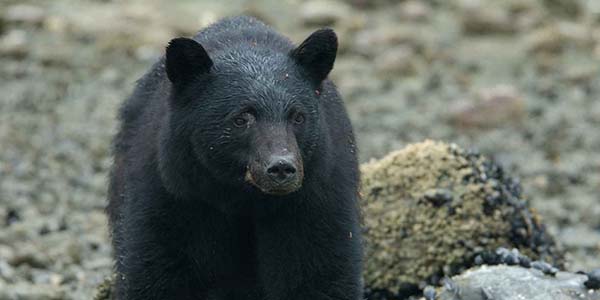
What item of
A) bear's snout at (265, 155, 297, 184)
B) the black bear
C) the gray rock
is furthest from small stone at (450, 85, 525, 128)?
bear's snout at (265, 155, 297, 184)

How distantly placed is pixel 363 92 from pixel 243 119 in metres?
10.1

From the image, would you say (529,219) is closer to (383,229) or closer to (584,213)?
(383,229)

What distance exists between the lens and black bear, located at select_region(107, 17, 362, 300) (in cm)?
526

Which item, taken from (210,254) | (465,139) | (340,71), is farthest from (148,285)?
(340,71)

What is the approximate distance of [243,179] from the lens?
5234mm

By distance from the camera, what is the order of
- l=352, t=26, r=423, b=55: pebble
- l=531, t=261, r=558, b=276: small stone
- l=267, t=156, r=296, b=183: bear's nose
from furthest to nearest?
l=352, t=26, r=423, b=55: pebble
l=531, t=261, r=558, b=276: small stone
l=267, t=156, r=296, b=183: bear's nose

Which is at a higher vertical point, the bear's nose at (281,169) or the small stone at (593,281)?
the small stone at (593,281)

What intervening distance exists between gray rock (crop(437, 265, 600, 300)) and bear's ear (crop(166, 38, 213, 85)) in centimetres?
197

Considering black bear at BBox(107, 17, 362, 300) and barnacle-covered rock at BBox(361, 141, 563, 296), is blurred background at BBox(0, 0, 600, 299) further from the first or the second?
black bear at BBox(107, 17, 362, 300)

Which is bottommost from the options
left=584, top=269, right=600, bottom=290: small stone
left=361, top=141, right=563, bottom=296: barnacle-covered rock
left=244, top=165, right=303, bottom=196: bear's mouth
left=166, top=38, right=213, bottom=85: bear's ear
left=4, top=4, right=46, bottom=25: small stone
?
left=244, top=165, right=303, bottom=196: bear's mouth

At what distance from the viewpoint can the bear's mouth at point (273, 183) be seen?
4969 millimetres

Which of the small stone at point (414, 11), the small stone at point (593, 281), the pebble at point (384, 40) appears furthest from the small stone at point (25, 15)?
the small stone at point (593, 281)

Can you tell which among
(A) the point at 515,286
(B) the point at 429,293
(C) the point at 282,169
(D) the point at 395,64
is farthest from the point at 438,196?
(D) the point at 395,64

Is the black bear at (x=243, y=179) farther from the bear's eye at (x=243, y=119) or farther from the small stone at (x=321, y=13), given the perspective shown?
the small stone at (x=321, y=13)
